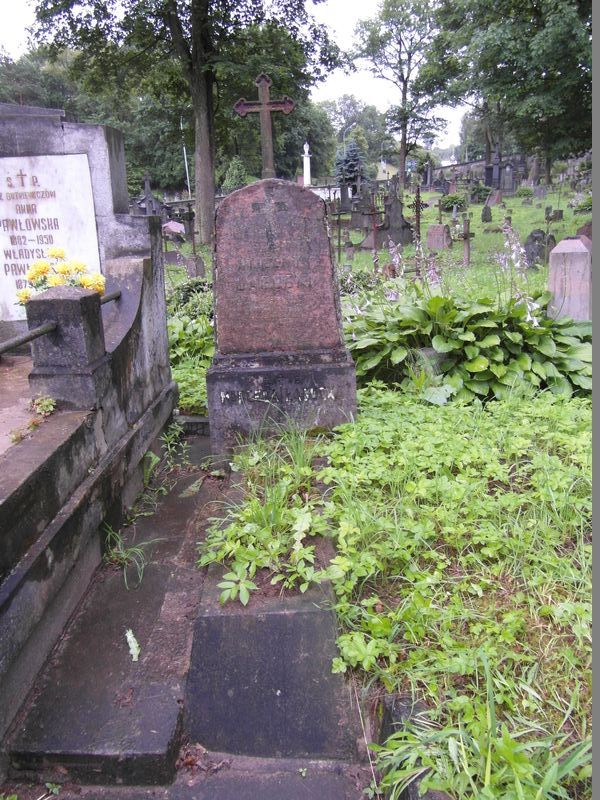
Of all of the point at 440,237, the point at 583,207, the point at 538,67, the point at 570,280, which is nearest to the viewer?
the point at 570,280

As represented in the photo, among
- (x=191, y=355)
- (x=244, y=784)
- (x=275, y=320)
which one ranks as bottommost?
(x=244, y=784)

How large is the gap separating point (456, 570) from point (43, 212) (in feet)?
11.7

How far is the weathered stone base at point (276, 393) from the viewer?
3.92m

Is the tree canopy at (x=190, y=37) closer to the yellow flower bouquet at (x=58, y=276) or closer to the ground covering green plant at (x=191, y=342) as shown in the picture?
the ground covering green plant at (x=191, y=342)

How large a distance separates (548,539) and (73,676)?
1990mm

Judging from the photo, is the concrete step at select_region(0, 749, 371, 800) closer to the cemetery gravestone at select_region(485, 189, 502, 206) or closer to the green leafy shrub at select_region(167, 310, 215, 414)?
the green leafy shrub at select_region(167, 310, 215, 414)

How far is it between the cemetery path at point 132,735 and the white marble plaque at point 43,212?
2.67m

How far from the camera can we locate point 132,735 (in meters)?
2.06

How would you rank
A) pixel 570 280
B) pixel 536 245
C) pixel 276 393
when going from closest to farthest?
pixel 276 393, pixel 570 280, pixel 536 245

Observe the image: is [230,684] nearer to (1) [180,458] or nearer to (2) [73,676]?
(2) [73,676]

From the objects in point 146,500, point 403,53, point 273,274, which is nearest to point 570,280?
point 273,274

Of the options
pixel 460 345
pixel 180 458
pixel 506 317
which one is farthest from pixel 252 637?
pixel 506 317

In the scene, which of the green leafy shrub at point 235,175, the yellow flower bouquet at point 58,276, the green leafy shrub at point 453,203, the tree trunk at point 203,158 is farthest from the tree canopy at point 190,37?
the yellow flower bouquet at point 58,276

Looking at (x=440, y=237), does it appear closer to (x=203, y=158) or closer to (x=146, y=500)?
(x=203, y=158)
